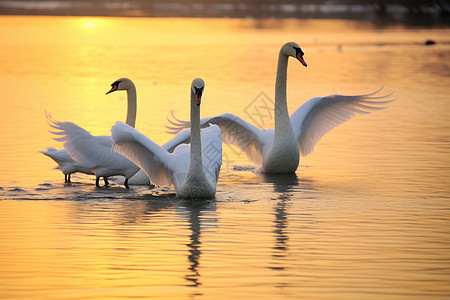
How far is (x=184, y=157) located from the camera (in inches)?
453

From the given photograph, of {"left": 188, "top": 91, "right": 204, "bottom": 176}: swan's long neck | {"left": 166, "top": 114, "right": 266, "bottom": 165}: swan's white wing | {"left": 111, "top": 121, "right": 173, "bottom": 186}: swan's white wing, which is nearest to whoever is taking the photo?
{"left": 188, "top": 91, "right": 204, "bottom": 176}: swan's long neck

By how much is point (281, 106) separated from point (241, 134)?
73 centimetres

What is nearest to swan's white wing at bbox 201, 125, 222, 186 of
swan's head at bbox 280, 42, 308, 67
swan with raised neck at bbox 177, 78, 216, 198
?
swan with raised neck at bbox 177, 78, 216, 198

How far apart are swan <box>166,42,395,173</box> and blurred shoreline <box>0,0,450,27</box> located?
5997 cm

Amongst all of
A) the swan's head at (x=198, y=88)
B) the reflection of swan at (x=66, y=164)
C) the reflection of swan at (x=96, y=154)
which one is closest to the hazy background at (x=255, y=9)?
the reflection of swan at (x=66, y=164)

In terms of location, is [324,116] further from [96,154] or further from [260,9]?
[260,9]

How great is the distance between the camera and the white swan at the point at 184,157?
1090cm

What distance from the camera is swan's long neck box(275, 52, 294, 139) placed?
13273 millimetres

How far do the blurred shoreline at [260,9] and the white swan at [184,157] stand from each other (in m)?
63.3

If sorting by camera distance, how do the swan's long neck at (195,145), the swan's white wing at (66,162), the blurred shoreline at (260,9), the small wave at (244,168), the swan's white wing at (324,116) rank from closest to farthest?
the swan's long neck at (195,145) < the swan's white wing at (66,162) < the small wave at (244,168) < the swan's white wing at (324,116) < the blurred shoreline at (260,9)

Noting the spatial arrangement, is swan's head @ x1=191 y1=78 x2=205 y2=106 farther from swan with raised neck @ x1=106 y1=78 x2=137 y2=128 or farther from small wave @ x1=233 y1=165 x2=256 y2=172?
small wave @ x1=233 y1=165 x2=256 y2=172

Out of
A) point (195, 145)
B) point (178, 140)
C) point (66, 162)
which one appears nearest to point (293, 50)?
point (178, 140)

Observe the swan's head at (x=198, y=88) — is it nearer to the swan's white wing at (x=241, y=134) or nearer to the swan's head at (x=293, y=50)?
the swan's white wing at (x=241, y=134)

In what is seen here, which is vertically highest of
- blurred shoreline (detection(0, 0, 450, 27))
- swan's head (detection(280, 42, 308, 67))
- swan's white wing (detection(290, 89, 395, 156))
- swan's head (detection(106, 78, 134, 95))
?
blurred shoreline (detection(0, 0, 450, 27))
